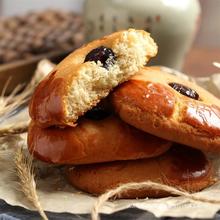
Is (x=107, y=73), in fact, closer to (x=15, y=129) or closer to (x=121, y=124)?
(x=121, y=124)

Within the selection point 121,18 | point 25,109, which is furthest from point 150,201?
point 121,18

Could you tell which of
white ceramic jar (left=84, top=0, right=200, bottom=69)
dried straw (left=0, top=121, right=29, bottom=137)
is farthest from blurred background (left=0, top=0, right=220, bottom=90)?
dried straw (left=0, top=121, right=29, bottom=137)

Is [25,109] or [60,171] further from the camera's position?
[25,109]

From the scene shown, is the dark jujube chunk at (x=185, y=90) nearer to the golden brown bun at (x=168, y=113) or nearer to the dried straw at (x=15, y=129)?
the golden brown bun at (x=168, y=113)

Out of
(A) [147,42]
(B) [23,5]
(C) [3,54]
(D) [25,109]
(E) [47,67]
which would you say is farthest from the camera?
(B) [23,5]

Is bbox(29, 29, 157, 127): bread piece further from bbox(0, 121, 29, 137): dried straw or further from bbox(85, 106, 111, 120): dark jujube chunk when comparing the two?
bbox(0, 121, 29, 137): dried straw

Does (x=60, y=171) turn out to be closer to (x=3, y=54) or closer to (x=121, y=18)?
(x=121, y=18)

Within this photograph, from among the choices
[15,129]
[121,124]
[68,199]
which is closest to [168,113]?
[121,124]
